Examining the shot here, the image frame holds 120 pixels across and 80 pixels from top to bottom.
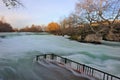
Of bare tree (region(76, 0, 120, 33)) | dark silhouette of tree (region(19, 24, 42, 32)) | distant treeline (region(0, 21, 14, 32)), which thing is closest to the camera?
bare tree (region(76, 0, 120, 33))

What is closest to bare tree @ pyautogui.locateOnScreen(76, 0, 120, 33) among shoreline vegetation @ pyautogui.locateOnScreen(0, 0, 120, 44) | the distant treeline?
shoreline vegetation @ pyautogui.locateOnScreen(0, 0, 120, 44)

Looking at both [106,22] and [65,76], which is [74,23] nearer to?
[106,22]

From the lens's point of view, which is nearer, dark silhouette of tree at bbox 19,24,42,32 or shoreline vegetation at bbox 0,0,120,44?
shoreline vegetation at bbox 0,0,120,44

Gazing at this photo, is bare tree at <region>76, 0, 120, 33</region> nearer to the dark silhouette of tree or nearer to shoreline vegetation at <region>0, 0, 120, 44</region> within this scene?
shoreline vegetation at <region>0, 0, 120, 44</region>

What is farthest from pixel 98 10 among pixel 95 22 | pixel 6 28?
pixel 6 28

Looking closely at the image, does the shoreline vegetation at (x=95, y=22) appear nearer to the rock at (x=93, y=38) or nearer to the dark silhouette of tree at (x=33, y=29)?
the rock at (x=93, y=38)

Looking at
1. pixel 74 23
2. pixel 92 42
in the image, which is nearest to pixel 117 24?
pixel 92 42

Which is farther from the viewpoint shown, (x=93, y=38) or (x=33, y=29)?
(x=33, y=29)

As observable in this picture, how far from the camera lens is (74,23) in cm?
2695

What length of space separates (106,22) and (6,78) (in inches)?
Answer: 764

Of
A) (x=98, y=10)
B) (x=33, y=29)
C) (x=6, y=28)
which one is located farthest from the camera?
(x=33, y=29)

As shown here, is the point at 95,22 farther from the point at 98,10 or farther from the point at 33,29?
the point at 33,29

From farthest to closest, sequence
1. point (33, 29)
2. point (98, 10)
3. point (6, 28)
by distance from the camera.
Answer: point (33, 29), point (6, 28), point (98, 10)

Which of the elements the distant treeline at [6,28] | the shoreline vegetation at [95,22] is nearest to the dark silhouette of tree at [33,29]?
the distant treeline at [6,28]
